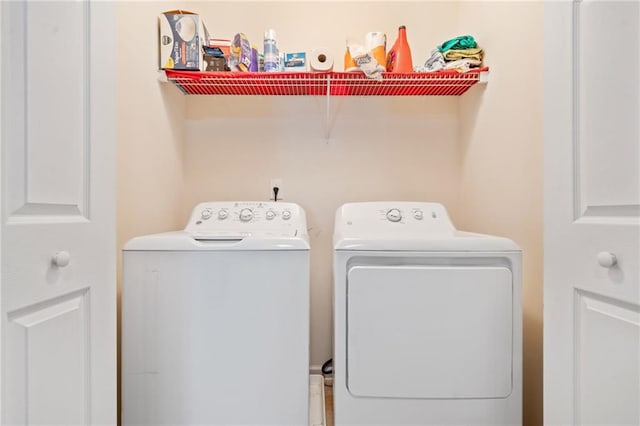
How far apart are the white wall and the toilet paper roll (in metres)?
0.78

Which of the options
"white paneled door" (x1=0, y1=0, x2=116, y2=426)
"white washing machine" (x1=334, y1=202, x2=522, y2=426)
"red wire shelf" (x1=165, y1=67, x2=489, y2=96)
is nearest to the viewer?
"white paneled door" (x1=0, y1=0, x2=116, y2=426)

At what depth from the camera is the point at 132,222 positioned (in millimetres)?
1460

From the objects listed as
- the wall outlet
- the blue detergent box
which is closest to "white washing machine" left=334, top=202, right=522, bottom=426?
the wall outlet

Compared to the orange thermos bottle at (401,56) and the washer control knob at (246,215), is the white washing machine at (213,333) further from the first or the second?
the orange thermos bottle at (401,56)

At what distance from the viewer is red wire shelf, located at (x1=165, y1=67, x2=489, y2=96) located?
1.67 m

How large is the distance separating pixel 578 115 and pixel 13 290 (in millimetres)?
1287

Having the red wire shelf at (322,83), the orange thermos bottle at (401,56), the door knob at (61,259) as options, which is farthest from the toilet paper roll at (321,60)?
the door knob at (61,259)

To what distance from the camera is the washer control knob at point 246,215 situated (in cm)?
162

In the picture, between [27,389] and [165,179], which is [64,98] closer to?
[27,389]

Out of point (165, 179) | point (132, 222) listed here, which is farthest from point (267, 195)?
point (132, 222)

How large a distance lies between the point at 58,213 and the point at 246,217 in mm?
874

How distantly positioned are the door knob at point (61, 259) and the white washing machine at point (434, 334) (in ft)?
2.69

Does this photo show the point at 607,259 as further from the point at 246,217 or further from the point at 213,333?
the point at 246,217

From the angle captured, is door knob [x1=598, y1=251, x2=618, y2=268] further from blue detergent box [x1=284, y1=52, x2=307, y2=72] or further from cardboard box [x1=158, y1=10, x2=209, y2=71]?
cardboard box [x1=158, y1=10, x2=209, y2=71]
